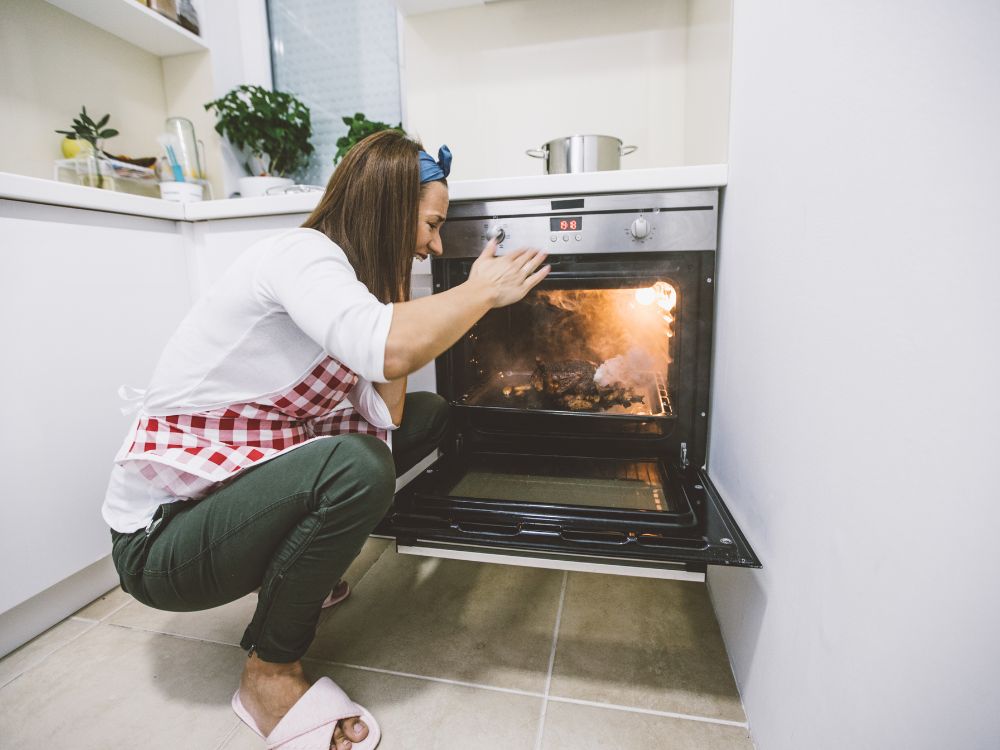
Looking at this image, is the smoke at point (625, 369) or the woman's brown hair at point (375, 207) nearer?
the woman's brown hair at point (375, 207)

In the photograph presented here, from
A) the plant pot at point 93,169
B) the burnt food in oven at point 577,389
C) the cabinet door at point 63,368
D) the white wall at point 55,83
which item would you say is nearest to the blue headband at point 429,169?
the burnt food in oven at point 577,389

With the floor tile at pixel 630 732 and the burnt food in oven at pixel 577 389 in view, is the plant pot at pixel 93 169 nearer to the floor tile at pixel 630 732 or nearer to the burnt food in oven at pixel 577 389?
the burnt food in oven at pixel 577 389

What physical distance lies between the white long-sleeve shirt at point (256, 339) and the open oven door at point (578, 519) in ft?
1.21

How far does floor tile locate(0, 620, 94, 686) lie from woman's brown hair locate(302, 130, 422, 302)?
1060mm

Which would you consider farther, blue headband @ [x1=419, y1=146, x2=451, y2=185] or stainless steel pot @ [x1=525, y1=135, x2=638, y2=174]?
stainless steel pot @ [x1=525, y1=135, x2=638, y2=174]

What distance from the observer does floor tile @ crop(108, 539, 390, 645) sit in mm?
1128

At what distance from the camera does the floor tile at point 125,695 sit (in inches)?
34.4

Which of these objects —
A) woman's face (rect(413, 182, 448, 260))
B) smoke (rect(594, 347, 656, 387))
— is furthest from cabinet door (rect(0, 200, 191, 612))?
smoke (rect(594, 347, 656, 387))

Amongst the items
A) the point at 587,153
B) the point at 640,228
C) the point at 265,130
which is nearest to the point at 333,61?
the point at 265,130

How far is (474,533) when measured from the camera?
37.0 inches

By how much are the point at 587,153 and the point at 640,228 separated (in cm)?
31

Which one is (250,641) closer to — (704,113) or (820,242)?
(820,242)

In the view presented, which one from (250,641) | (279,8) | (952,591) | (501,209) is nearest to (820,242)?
(952,591)

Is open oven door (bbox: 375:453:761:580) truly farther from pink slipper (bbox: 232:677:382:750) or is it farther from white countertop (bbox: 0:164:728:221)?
white countertop (bbox: 0:164:728:221)
